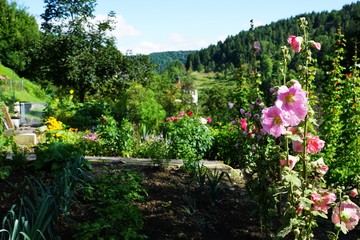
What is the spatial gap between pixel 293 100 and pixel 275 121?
0.13 meters

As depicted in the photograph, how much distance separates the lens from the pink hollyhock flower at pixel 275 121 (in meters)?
1.84

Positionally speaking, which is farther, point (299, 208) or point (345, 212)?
point (299, 208)

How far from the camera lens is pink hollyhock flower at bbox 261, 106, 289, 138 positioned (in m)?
1.84

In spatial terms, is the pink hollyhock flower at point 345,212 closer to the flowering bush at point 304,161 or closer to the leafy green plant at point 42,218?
the flowering bush at point 304,161

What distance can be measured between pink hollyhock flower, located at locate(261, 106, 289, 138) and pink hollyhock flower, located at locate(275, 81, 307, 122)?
1.5 inches

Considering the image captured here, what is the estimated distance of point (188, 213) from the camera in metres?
3.54

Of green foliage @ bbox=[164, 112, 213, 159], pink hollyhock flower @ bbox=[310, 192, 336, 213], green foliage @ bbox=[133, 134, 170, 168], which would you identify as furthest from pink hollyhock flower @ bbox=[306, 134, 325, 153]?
green foliage @ bbox=[164, 112, 213, 159]

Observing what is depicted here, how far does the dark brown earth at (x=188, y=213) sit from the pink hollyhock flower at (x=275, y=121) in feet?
4.26

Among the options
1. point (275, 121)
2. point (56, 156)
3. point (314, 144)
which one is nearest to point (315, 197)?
point (314, 144)

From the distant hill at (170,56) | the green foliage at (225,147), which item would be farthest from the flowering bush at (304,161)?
the distant hill at (170,56)

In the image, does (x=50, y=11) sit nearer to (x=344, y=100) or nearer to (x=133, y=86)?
(x=133, y=86)

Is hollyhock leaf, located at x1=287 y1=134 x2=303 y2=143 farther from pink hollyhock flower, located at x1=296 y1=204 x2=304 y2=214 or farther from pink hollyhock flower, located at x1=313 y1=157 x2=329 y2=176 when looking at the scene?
pink hollyhock flower, located at x1=296 y1=204 x2=304 y2=214

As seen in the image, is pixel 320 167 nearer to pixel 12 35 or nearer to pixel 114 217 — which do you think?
pixel 114 217

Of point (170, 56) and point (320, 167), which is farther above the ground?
point (170, 56)
